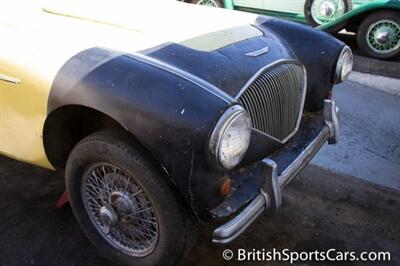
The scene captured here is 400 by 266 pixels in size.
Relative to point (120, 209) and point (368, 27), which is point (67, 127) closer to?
point (120, 209)

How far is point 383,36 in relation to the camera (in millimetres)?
6367

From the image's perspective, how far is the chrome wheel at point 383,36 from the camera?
6.31m

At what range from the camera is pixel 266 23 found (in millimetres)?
3281

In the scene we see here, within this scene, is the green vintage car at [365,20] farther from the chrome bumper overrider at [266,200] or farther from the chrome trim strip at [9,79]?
the chrome trim strip at [9,79]

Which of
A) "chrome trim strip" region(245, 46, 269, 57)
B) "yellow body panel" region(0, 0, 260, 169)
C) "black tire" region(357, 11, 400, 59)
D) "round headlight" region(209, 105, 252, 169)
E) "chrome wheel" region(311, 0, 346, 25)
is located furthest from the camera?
"chrome wheel" region(311, 0, 346, 25)

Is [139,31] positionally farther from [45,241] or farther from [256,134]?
[45,241]

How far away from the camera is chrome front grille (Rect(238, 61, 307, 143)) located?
245 cm

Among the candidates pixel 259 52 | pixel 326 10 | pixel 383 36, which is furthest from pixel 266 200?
pixel 326 10

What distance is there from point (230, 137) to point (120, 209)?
0.76m

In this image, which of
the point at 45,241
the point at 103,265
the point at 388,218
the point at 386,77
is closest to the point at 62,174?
the point at 45,241

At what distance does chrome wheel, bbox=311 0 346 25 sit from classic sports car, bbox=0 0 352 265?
12.6 ft

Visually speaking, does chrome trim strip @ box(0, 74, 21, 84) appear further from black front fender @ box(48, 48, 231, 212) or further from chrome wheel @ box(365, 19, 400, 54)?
chrome wheel @ box(365, 19, 400, 54)

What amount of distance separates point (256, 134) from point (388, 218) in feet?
4.11

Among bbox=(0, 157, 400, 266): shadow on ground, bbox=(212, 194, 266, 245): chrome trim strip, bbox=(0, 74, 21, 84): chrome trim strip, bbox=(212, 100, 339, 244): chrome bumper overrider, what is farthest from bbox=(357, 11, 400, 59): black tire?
bbox=(0, 74, 21, 84): chrome trim strip
